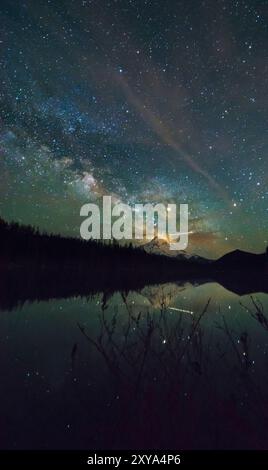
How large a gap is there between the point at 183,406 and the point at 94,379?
142cm

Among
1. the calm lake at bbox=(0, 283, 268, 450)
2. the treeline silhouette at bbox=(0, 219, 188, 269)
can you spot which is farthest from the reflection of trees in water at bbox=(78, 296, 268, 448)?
the treeline silhouette at bbox=(0, 219, 188, 269)

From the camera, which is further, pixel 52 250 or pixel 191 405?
pixel 52 250

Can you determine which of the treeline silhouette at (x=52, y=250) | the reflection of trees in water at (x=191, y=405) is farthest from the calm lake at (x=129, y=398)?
the treeline silhouette at (x=52, y=250)

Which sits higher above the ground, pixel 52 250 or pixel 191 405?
pixel 52 250

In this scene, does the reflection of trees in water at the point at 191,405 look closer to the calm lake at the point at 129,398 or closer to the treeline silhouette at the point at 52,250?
→ the calm lake at the point at 129,398

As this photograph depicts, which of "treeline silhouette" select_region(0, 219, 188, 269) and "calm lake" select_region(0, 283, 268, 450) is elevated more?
"treeline silhouette" select_region(0, 219, 188, 269)

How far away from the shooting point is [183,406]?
3518 mm

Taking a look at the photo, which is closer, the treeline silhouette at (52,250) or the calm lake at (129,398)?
the calm lake at (129,398)

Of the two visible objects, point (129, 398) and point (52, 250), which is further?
point (52, 250)

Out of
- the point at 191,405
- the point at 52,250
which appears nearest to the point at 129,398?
the point at 191,405

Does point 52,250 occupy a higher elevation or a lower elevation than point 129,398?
higher

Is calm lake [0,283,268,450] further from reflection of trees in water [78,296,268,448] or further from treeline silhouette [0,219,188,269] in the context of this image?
treeline silhouette [0,219,188,269]

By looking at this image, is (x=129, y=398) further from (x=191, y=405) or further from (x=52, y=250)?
(x=52, y=250)

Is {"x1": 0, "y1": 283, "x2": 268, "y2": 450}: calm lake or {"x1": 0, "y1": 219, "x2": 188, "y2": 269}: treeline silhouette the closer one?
{"x1": 0, "y1": 283, "x2": 268, "y2": 450}: calm lake
